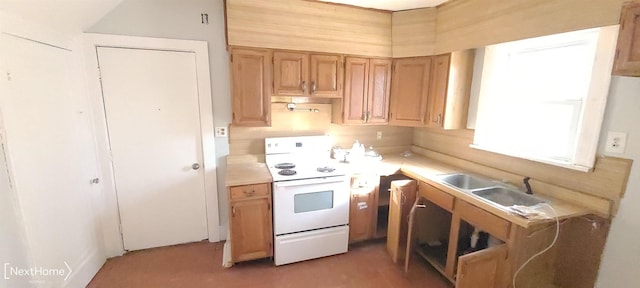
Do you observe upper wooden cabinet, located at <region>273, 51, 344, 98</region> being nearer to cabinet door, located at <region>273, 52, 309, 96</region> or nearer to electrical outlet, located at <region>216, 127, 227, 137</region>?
cabinet door, located at <region>273, 52, 309, 96</region>

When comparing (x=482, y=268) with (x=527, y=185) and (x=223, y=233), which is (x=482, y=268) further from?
(x=223, y=233)

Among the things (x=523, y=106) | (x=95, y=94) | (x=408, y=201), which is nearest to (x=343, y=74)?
(x=408, y=201)

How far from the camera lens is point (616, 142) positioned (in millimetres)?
1573

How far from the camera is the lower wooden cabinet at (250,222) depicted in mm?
2205

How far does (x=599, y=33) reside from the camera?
1.59 meters

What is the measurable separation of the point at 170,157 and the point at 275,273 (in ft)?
4.80

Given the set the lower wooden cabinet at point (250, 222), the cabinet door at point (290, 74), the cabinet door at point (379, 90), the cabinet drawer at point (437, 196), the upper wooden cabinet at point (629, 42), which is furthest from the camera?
the cabinet door at point (379, 90)

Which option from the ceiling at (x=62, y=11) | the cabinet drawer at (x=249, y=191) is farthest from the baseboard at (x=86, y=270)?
the ceiling at (x=62, y=11)

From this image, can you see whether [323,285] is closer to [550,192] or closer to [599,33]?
[550,192]

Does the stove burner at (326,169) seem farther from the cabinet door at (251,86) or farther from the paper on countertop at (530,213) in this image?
the paper on countertop at (530,213)

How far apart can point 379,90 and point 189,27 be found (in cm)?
193

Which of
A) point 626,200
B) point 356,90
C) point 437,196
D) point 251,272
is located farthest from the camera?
point 356,90

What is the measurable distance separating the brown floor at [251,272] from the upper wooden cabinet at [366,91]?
1.40m

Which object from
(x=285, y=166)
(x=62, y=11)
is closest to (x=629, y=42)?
(x=285, y=166)
